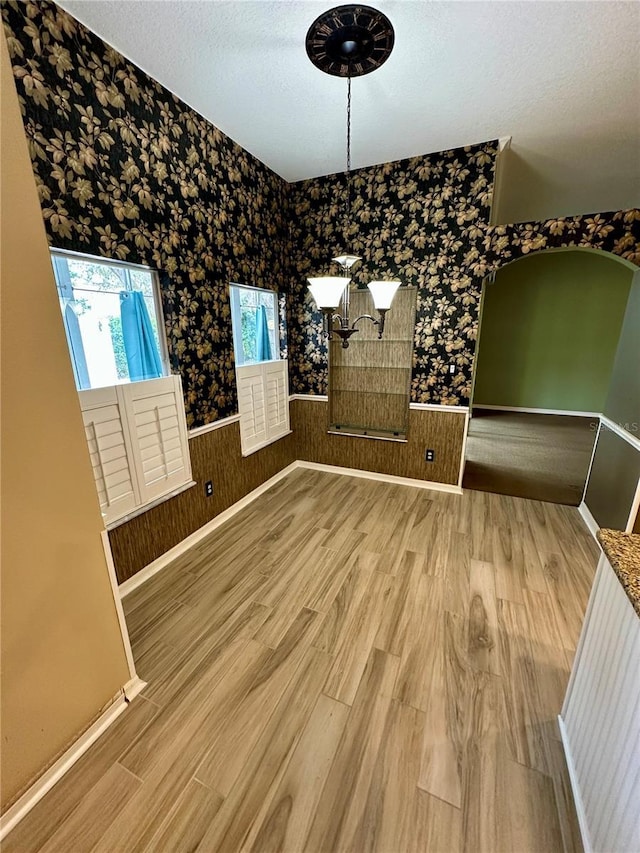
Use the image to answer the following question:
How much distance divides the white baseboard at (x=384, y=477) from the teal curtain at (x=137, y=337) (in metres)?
2.22

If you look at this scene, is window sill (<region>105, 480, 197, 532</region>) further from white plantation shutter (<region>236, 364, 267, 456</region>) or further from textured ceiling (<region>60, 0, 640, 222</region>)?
textured ceiling (<region>60, 0, 640, 222</region>)

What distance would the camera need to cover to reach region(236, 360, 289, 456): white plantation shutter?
3.04m

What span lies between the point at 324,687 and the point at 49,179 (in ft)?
8.89

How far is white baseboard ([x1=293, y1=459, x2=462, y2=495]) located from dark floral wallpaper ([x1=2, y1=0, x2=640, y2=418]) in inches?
34.5

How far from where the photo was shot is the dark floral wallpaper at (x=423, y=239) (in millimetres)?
2830

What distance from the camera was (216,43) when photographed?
1.77m

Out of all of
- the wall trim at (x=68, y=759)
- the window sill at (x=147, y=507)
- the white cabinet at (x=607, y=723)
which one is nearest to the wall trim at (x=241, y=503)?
the window sill at (x=147, y=507)

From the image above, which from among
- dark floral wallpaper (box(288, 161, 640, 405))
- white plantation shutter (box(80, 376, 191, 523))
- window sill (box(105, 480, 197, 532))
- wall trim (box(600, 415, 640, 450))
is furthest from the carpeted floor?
white plantation shutter (box(80, 376, 191, 523))

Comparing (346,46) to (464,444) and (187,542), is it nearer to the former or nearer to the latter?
(464,444)

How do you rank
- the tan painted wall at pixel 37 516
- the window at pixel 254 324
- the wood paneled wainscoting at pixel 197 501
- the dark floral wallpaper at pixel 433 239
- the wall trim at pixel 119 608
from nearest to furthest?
the tan painted wall at pixel 37 516, the wall trim at pixel 119 608, the wood paneled wainscoting at pixel 197 501, the dark floral wallpaper at pixel 433 239, the window at pixel 254 324

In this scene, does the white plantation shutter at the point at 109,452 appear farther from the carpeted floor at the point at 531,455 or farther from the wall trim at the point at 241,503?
the carpeted floor at the point at 531,455

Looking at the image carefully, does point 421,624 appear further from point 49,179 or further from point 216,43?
point 216,43

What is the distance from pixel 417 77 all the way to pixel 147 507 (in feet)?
10.2

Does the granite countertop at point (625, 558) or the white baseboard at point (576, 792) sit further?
the white baseboard at point (576, 792)
